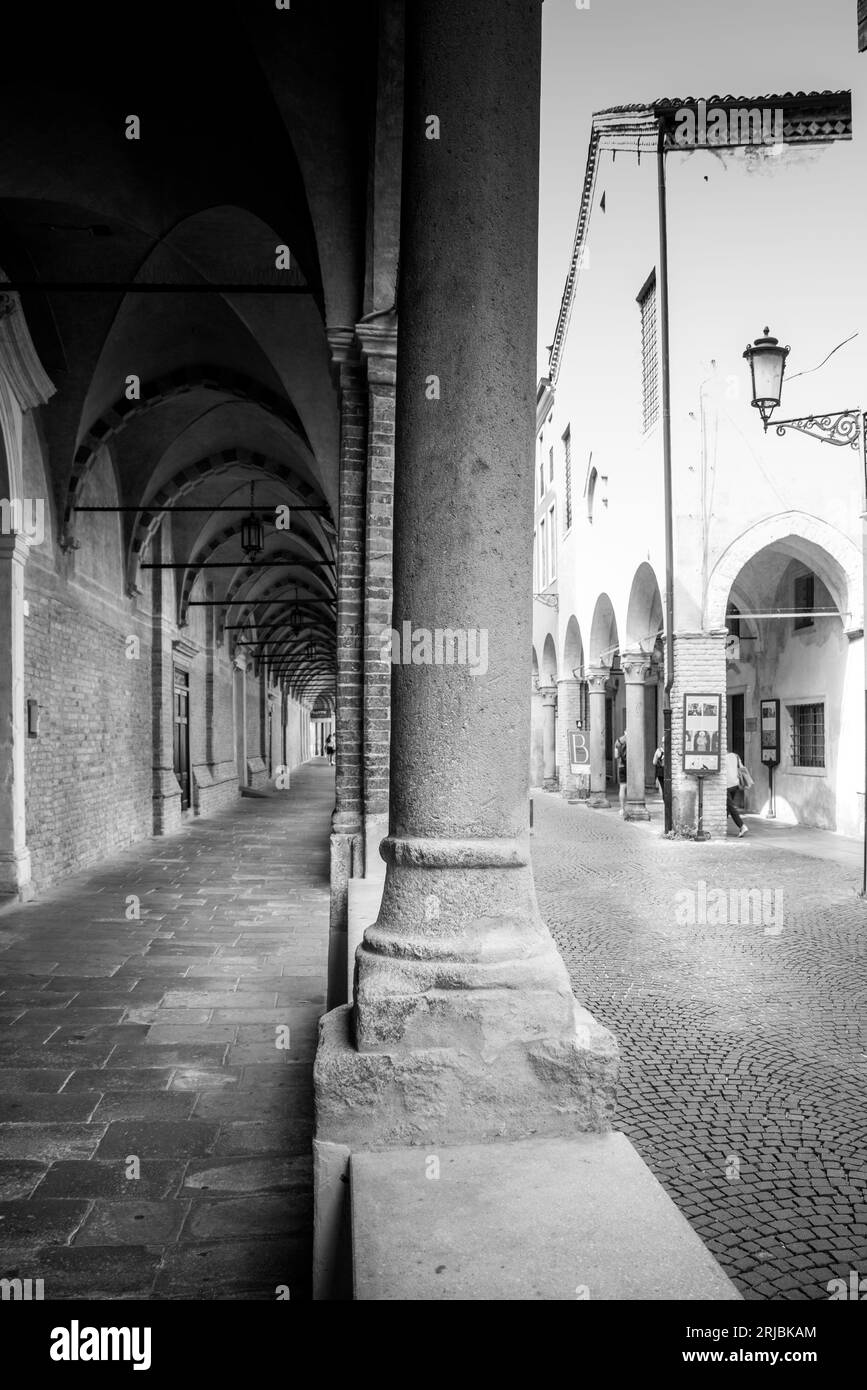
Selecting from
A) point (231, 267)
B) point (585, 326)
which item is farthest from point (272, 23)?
point (585, 326)

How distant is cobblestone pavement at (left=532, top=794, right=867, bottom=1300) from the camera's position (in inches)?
116

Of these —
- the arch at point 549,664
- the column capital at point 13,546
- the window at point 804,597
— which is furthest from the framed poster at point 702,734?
the arch at point 549,664

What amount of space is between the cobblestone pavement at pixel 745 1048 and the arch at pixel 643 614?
6.92 m

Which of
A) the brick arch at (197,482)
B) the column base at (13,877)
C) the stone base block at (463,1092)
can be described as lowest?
the column base at (13,877)

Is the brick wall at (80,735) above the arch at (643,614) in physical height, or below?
below

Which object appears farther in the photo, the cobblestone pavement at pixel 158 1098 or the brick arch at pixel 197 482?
the brick arch at pixel 197 482

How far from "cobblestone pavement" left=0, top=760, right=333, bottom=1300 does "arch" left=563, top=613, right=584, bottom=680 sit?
47.5 ft

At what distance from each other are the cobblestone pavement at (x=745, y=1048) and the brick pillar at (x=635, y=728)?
607 cm

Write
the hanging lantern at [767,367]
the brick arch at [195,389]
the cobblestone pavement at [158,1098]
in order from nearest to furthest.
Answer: the cobblestone pavement at [158,1098], the brick arch at [195,389], the hanging lantern at [767,367]

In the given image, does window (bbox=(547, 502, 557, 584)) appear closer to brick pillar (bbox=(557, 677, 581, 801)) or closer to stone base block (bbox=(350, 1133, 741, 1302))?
brick pillar (bbox=(557, 677, 581, 801))

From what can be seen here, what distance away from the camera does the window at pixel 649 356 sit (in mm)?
14797

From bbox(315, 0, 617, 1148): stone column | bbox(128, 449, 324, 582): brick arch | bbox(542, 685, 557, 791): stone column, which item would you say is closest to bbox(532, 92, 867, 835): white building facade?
bbox(128, 449, 324, 582): brick arch

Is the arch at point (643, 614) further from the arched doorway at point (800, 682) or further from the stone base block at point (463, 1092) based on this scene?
the stone base block at point (463, 1092)

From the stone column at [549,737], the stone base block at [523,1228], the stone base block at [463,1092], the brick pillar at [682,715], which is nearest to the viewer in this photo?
the stone base block at [523,1228]
